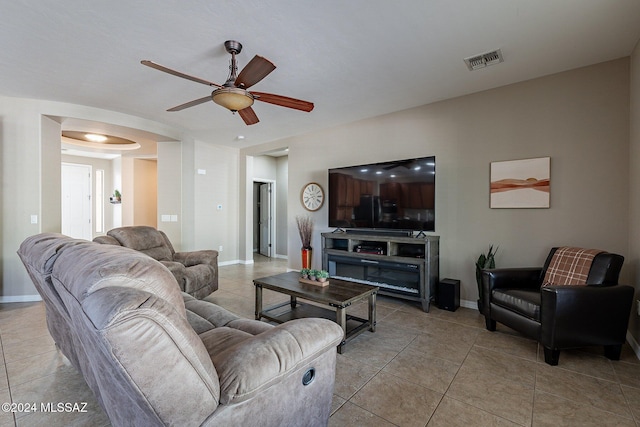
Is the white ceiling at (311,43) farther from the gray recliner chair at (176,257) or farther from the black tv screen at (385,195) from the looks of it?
the gray recliner chair at (176,257)

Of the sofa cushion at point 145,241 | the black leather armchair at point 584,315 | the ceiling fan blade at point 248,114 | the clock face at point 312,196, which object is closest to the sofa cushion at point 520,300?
the black leather armchair at point 584,315

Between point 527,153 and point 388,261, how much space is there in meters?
2.03

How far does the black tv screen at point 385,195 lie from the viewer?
367 cm

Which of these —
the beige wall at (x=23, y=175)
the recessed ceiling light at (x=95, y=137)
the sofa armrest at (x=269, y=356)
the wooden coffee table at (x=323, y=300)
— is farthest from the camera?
the recessed ceiling light at (x=95, y=137)

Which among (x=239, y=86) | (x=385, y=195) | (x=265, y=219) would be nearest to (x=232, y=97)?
(x=239, y=86)

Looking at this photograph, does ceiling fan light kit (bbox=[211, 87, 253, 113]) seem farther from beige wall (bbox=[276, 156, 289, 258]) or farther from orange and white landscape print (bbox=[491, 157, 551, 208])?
beige wall (bbox=[276, 156, 289, 258])

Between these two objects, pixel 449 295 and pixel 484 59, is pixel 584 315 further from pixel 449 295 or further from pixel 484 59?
pixel 484 59

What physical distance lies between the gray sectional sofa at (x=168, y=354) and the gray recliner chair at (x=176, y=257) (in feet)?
6.31

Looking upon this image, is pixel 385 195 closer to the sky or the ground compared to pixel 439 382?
closer to the sky

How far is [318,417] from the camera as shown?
1374mm

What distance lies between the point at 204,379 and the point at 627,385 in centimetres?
281

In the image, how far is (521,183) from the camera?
3316 mm

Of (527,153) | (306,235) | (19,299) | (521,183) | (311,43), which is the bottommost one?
(19,299)

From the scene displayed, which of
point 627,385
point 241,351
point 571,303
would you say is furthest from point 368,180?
point 241,351
